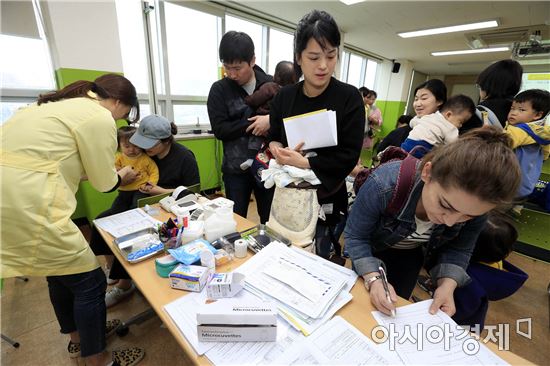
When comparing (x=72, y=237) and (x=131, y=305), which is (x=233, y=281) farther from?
(x=131, y=305)

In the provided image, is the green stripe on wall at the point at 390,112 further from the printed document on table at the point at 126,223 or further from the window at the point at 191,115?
the printed document on table at the point at 126,223

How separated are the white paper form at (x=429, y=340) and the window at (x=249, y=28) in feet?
11.9

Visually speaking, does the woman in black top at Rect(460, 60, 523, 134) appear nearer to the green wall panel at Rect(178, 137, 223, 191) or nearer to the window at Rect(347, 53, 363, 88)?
the green wall panel at Rect(178, 137, 223, 191)

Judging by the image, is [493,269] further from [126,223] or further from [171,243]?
[126,223]

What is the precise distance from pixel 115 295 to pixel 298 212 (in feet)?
4.71

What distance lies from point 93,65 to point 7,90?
0.75 meters

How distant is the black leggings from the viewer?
1070 millimetres

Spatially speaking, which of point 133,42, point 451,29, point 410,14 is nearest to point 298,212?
point 133,42

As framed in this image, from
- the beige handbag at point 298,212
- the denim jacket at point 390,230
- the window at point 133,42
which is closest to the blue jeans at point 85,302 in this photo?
the beige handbag at point 298,212

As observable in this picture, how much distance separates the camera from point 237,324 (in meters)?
0.63

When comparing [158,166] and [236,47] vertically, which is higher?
[236,47]

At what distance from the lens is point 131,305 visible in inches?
64.7

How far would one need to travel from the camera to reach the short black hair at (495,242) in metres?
1.07

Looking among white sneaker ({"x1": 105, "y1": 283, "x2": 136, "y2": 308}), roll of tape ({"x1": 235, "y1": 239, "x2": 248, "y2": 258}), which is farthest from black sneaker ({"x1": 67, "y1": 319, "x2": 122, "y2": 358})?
roll of tape ({"x1": 235, "y1": 239, "x2": 248, "y2": 258})
